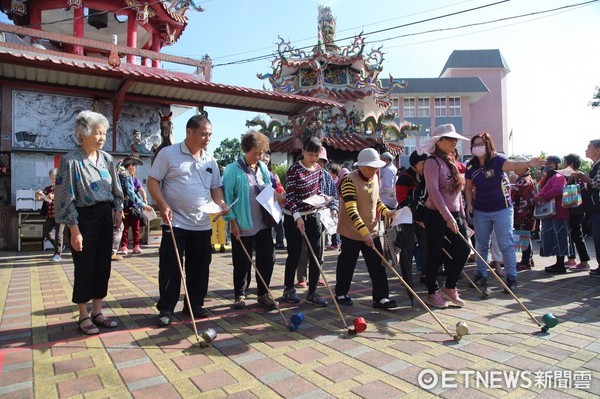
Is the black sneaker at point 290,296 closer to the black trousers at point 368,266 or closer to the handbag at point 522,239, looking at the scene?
the black trousers at point 368,266

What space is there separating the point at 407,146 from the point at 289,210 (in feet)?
127

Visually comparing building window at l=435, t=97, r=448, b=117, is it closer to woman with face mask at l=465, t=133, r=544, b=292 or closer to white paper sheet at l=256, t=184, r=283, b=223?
woman with face mask at l=465, t=133, r=544, b=292

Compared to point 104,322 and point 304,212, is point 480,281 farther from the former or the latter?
point 104,322

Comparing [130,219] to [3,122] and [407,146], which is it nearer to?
[3,122]

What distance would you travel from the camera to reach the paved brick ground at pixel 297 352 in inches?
99.4

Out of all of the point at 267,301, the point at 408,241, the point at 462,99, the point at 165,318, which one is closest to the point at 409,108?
the point at 462,99

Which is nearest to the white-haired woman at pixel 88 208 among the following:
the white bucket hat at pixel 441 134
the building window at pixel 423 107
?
the white bucket hat at pixel 441 134

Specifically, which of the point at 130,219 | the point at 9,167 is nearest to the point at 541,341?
the point at 130,219

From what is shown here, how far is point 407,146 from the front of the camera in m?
41.3

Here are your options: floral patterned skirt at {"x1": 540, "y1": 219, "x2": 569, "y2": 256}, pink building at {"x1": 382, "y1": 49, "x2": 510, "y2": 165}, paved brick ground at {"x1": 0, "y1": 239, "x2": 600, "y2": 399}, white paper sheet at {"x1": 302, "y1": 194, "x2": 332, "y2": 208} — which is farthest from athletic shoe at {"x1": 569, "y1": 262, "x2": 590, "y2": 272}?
pink building at {"x1": 382, "y1": 49, "x2": 510, "y2": 165}

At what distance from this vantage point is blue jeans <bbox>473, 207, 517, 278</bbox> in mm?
5000

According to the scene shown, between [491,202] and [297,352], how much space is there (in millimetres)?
3258

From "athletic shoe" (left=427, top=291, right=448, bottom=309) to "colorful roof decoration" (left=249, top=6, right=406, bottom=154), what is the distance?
12.4 meters

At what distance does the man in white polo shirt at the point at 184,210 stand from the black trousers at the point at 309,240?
3.21 ft
